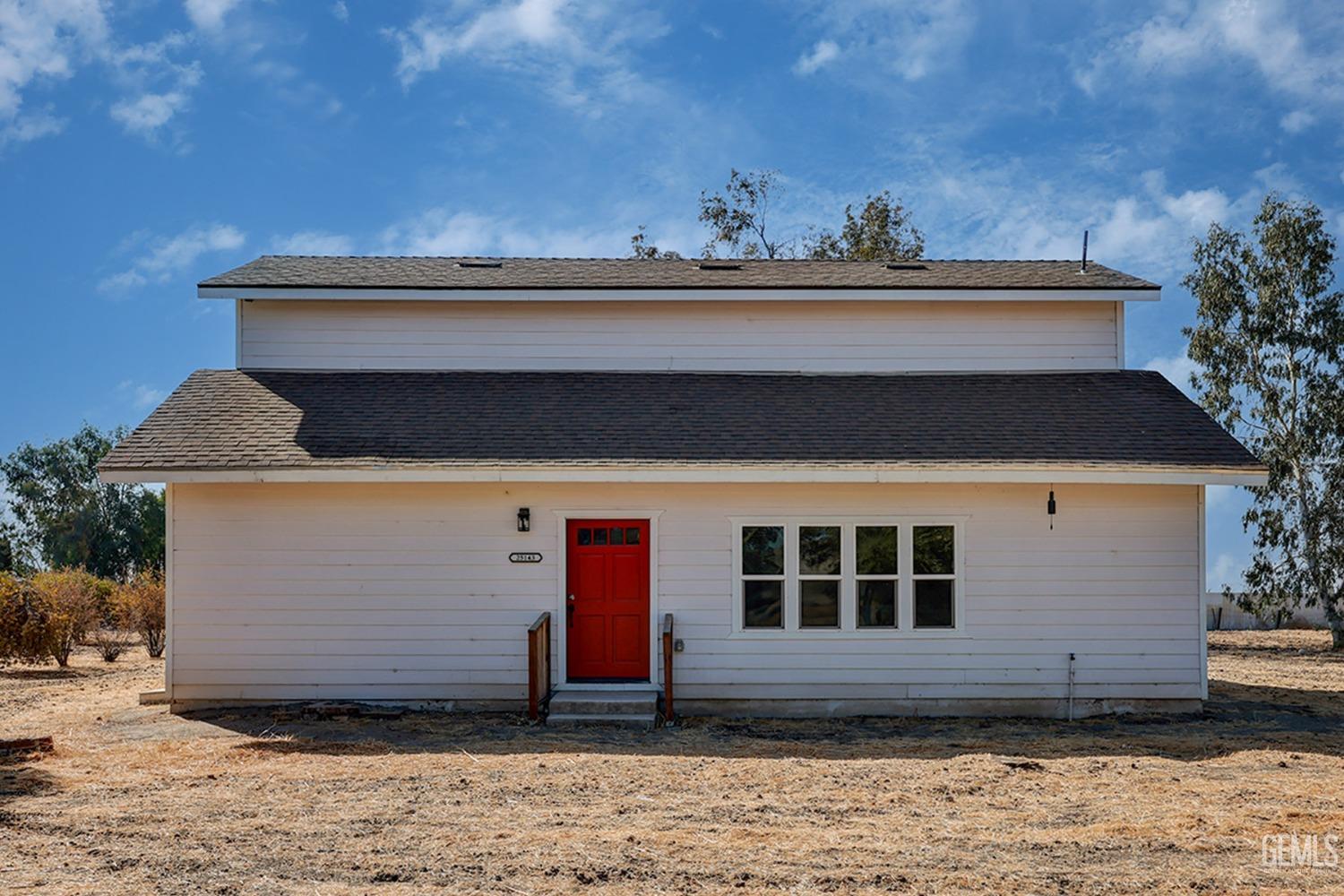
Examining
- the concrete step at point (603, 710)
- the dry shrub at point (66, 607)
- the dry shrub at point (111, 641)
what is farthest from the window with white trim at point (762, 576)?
the dry shrub at point (111, 641)

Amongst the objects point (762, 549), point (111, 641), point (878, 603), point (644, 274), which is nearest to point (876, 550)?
point (878, 603)

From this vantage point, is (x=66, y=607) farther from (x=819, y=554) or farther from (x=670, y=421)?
(x=819, y=554)

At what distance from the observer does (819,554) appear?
44.6ft

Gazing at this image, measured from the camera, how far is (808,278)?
16.6 m

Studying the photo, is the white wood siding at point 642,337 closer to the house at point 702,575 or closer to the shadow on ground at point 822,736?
the house at point 702,575

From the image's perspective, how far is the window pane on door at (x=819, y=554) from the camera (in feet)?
44.5

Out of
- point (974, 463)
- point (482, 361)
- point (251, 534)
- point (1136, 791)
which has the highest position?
point (482, 361)

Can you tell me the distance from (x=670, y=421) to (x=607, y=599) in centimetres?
245

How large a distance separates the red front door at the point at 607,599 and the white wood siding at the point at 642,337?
319 cm

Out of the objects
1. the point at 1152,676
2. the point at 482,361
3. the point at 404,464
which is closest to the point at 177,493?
the point at 404,464

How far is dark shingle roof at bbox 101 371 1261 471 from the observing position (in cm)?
1330

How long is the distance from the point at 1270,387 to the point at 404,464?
1954 cm

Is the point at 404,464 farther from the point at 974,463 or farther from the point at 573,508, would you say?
the point at 974,463

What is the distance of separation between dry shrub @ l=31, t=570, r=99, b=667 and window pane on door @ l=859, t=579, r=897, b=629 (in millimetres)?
14144
